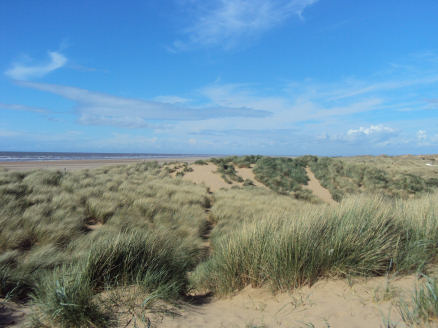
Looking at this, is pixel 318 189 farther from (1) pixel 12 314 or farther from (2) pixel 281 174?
(1) pixel 12 314

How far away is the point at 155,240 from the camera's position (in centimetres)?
423

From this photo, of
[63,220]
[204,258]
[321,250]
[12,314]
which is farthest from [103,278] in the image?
[63,220]

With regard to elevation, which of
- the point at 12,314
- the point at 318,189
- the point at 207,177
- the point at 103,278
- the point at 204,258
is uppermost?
the point at 103,278

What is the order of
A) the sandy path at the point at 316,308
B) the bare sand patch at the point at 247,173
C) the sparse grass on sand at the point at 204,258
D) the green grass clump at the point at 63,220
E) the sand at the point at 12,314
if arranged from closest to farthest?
1. the sandy path at the point at 316,308
2. the sand at the point at 12,314
3. the sparse grass on sand at the point at 204,258
4. the green grass clump at the point at 63,220
5. the bare sand patch at the point at 247,173

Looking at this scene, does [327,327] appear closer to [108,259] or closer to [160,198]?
[108,259]

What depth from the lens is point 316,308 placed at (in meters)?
2.65

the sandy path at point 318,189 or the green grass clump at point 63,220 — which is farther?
the sandy path at point 318,189

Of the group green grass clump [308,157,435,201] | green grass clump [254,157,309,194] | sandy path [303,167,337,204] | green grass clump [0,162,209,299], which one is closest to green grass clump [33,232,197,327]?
green grass clump [0,162,209,299]

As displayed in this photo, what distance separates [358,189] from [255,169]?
7914 mm

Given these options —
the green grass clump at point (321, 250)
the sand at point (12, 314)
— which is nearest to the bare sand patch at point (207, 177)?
the green grass clump at point (321, 250)

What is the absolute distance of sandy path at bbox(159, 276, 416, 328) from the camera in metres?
2.41

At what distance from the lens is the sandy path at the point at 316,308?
2.41 m

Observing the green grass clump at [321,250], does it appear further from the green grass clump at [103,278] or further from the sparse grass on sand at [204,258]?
the green grass clump at [103,278]

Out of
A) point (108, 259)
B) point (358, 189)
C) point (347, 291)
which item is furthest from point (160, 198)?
point (358, 189)
